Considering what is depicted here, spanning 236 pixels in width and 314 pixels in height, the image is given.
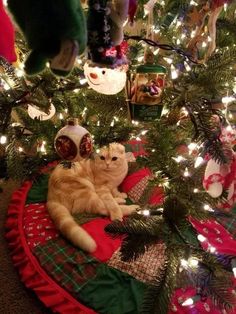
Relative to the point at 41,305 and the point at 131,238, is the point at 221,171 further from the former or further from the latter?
the point at 41,305

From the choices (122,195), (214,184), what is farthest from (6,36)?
(122,195)

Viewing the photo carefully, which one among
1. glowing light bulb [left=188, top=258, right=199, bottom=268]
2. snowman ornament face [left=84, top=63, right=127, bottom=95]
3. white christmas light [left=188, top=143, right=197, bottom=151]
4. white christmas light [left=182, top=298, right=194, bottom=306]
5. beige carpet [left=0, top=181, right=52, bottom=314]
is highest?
snowman ornament face [left=84, top=63, right=127, bottom=95]

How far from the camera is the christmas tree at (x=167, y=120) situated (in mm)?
576

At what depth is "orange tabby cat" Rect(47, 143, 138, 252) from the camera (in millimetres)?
1171

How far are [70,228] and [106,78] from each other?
608mm

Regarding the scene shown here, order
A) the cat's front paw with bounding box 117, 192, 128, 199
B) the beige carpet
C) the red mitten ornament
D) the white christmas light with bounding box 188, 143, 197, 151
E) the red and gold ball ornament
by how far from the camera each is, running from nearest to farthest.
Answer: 1. the red mitten ornament
2. the red and gold ball ornament
3. the white christmas light with bounding box 188, 143, 197, 151
4. the beige carpet
5. the cat's front paw with bounding box 117, 192, 128, 199

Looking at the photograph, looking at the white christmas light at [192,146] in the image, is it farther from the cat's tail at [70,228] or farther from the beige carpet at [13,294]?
the beige carpet at [13,294]

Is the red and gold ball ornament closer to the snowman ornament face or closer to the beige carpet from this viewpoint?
the snowman ornament face

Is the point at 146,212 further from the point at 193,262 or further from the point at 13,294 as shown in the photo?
the point at 13,294

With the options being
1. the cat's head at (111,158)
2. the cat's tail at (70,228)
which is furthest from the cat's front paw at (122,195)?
the cat's tail at (70,228)

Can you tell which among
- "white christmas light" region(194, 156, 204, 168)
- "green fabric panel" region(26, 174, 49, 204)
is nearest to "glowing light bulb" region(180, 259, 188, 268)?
"white christmas light" region(194, 156, 204, 168)

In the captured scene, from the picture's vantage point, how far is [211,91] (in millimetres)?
652

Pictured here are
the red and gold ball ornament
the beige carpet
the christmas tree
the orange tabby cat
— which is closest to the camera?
the christmas tree

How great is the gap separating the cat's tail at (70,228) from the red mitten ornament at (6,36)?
686mm
